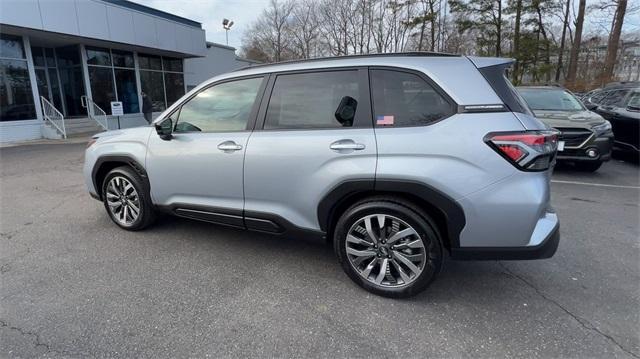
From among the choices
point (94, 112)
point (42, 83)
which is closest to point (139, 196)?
point (94, 112)

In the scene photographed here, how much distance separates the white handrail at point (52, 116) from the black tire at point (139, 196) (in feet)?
40.8

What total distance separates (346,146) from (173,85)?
21.2 m

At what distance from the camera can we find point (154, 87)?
19797mm

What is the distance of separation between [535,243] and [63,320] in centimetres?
341

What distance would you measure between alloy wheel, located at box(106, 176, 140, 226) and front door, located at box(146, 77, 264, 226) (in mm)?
422

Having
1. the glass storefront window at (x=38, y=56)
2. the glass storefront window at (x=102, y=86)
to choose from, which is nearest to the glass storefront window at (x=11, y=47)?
the glass storefront window at (x=38, y=56)

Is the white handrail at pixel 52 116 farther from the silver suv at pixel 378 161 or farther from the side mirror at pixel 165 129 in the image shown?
the silver suv at pixel 378 161

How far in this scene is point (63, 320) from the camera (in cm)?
255

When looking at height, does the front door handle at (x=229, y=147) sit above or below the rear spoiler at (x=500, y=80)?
below

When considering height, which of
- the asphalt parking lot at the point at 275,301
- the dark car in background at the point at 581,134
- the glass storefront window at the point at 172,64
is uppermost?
the glass storefront window at the point at 172,64

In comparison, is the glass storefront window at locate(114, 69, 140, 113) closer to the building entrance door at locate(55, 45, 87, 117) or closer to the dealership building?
the dealership building

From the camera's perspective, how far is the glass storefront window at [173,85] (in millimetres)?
20719

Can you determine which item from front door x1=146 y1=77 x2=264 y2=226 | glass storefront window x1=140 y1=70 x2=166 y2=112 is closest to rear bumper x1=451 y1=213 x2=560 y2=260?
front door x1=146 y1=77 x2=264 y2=226

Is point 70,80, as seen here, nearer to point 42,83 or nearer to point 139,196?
point 42,83
